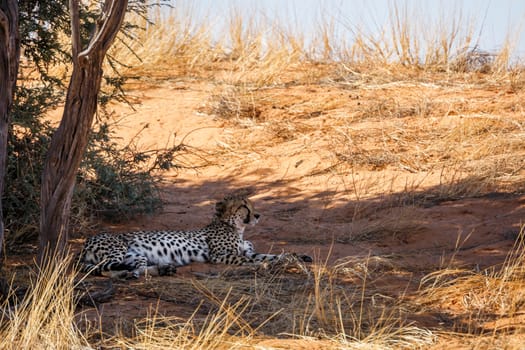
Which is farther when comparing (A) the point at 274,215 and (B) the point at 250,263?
(A) the point at 274,215

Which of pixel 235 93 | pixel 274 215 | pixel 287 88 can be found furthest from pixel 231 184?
pixel 287 88

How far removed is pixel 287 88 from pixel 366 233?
5461 mm

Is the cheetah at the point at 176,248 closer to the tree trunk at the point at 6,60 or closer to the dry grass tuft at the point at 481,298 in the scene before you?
the dry grass tuft at the point at 481,298

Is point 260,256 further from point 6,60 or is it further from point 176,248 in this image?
point 6,60

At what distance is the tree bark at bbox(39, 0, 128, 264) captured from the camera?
4578mm

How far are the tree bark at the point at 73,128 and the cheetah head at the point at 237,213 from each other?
8.81 ft

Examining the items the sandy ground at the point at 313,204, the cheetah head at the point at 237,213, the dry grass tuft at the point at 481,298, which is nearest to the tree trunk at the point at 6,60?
the sandy ground at the point at 313,204

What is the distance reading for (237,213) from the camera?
753 centimetres

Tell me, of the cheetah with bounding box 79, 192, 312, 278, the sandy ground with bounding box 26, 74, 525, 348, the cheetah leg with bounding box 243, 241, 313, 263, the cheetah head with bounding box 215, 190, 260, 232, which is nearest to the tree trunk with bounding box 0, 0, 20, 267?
the sandy ground with bounding box 26, 74, 525, 348

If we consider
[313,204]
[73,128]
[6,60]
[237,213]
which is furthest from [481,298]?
[313,204]

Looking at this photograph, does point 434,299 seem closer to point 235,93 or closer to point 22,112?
point 22,112

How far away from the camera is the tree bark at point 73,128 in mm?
4578

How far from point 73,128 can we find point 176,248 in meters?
2.35

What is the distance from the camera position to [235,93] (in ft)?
38.8
